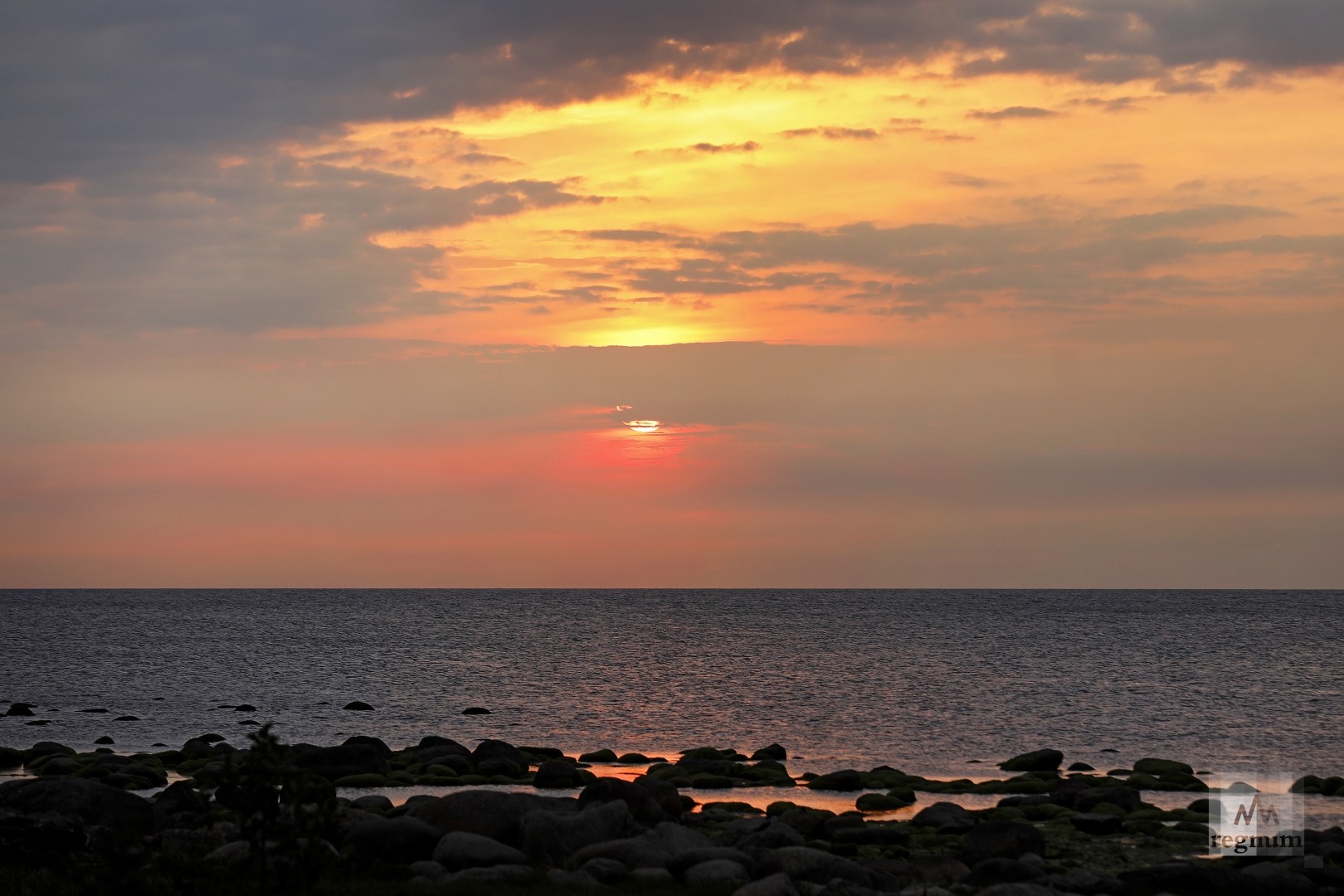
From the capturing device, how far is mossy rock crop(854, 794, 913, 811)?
3331 centimetres

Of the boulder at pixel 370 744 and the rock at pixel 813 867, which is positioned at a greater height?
the rock at pixel 813 867

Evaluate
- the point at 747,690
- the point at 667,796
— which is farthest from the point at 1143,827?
the point at 747,690

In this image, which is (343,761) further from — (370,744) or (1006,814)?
(1006,814)

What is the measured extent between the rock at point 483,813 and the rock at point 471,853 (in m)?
1.45

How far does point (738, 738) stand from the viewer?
170 feet

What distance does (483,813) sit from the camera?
25312mm

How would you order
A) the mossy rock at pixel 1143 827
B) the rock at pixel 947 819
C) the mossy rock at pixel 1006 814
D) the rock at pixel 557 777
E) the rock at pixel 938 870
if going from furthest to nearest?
the rock at pixel 557 777, the mossy rock at pixel 1006 814, the mossy rock at pixel 1143 827, the rock at pixel 947 819, the rock at pixel 938 870

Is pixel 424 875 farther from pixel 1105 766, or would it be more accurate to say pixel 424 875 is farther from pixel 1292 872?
pixel 1105 766

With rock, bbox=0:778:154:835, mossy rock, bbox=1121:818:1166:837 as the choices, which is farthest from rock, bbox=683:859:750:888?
rock, bbox=0:778:154:835

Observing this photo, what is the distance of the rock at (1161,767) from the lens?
1572 inches

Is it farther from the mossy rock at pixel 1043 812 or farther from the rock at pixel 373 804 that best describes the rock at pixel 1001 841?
the rock at pixel 373 804

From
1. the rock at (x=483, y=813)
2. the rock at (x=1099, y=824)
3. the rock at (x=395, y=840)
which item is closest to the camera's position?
the rock at (x=395, y=840)

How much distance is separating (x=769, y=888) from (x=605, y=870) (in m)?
3.39

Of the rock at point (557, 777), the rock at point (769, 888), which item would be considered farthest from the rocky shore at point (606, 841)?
the rock at point (557, 777)
